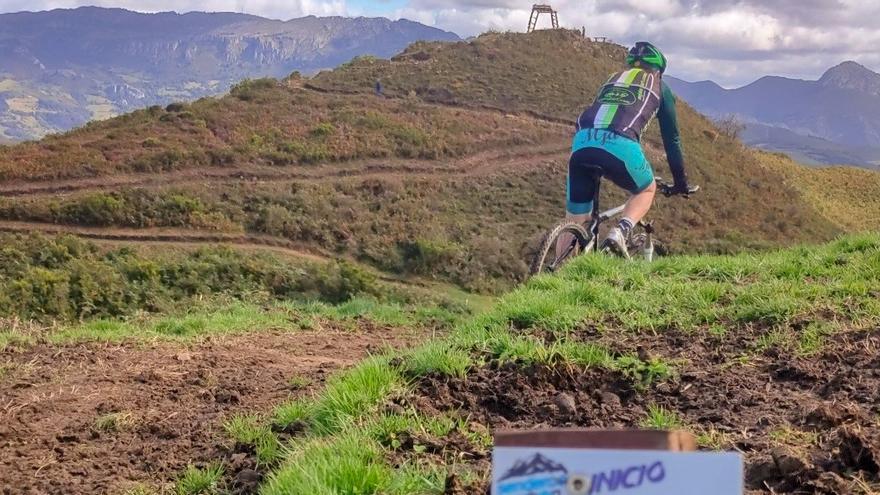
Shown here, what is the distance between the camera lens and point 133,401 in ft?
16.9

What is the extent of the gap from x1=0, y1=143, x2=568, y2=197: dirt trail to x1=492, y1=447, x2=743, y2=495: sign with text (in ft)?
79.8

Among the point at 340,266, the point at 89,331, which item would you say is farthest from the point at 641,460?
the point at 340,266

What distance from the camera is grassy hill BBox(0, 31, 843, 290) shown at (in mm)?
23562

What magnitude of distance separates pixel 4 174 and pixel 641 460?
25815 mm

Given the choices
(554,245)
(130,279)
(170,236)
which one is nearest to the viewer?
(554,245)

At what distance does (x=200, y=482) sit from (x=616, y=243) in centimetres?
541

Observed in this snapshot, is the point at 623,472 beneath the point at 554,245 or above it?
above

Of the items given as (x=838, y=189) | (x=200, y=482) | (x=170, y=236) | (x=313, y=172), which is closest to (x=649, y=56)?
(x=200, y=482)

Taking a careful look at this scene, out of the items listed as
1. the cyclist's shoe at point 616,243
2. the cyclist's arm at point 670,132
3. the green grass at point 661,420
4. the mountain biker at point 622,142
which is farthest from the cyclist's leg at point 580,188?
the green grass at point 661,420

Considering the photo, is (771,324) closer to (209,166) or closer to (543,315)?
(543,315)

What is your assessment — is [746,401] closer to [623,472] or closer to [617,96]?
[623,472]

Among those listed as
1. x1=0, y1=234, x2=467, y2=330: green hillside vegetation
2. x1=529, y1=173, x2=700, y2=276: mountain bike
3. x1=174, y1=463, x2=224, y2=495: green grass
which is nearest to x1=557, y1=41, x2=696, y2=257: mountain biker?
x1=529, y1=173, x2=700, y2=276: mountain bike

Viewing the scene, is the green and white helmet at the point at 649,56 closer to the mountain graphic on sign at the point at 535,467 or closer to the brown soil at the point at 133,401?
the brown soil at the point at 133,401

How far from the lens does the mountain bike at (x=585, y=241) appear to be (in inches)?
299
